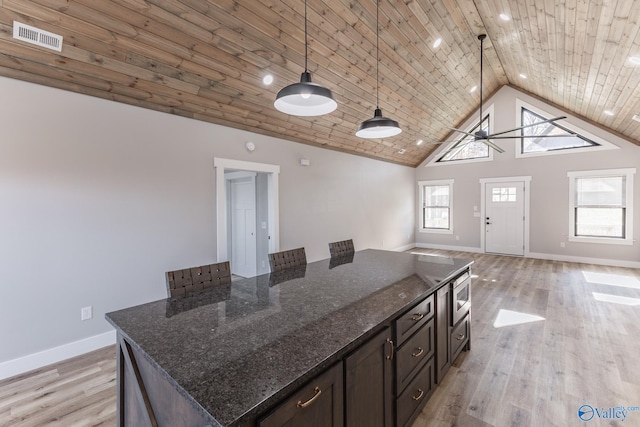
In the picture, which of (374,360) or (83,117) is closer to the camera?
(374,360)

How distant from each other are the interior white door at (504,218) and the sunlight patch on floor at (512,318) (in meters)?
4.24

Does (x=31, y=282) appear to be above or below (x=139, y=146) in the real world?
below

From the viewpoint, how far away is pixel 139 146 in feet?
10.3

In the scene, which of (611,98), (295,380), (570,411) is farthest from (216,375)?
(611,98)

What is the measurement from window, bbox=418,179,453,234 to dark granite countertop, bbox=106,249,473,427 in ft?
21.7

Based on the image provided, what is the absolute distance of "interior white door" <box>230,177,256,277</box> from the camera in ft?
17.7

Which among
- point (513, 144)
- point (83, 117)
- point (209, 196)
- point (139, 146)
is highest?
point (513, 144)

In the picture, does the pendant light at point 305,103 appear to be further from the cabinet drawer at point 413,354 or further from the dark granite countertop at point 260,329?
the cabinet drawer at point 413,354

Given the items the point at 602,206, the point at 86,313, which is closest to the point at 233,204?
the point at 86,313

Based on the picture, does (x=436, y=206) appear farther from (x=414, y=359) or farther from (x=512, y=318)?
(x=414, y=359)

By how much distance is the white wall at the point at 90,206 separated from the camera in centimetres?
248

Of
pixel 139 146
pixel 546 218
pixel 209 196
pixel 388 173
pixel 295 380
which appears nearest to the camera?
pixel 295 380

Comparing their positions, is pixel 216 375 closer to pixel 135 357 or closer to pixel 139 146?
pixel 135 357

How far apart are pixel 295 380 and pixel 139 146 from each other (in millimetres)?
3154
